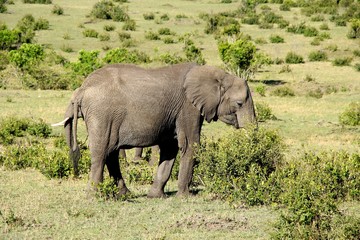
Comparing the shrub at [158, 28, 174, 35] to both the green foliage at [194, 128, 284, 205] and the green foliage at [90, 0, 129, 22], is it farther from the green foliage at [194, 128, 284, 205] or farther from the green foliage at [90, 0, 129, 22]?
the green foliage at [194, 128, 284, 205]

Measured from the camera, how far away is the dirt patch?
9.36 m

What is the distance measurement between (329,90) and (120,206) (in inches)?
710

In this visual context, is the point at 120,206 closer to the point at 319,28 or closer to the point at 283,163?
the point at 283,163

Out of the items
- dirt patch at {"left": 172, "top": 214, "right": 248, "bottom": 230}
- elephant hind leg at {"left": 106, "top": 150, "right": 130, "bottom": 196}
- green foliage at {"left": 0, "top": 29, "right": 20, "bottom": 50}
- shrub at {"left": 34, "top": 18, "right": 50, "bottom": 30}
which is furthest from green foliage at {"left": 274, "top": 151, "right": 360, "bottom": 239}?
shrub at {"left": 34, "top": 18, "right": 50, "bottom": 30}

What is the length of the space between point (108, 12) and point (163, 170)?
34.0m

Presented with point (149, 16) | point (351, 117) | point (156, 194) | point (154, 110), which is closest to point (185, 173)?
point (156, 194)

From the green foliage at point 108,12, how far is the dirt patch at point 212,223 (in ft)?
113

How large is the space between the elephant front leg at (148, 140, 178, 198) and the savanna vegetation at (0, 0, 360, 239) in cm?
19

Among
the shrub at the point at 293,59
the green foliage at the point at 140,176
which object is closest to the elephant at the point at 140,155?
the green foliage at the point at 140,176

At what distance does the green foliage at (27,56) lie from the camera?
28.0m

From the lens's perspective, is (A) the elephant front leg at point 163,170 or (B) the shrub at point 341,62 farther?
(B) the shrub at point 341,62

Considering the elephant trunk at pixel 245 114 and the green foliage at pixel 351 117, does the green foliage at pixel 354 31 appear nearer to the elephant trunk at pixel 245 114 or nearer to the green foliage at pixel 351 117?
the green foliage at pixel 351 117

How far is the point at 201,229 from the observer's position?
30.4ft

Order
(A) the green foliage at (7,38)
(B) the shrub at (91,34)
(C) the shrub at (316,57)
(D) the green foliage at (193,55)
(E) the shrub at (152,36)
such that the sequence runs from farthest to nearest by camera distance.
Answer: (E) the shrub at (152,36) → (B) the shrub at (91,34) → (C) the shrub at (316,57) → (A) the green foliage at (7,38) → (D) the green foliage at (193,55)
